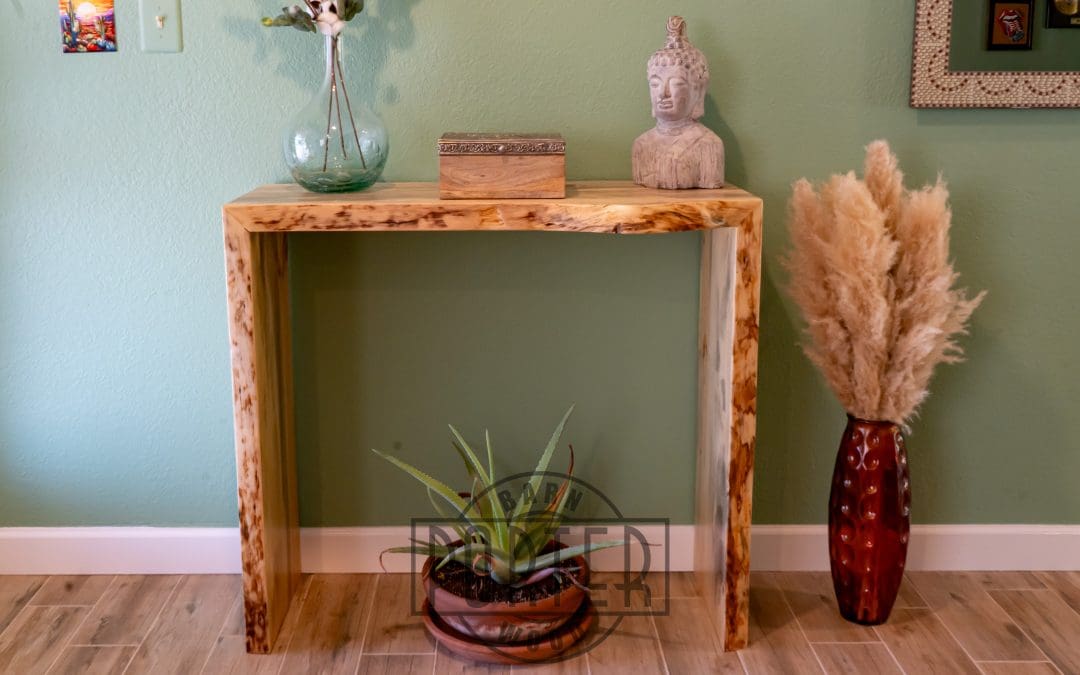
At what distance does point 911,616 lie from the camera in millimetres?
2371

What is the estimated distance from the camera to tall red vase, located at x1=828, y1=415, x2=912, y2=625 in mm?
2264

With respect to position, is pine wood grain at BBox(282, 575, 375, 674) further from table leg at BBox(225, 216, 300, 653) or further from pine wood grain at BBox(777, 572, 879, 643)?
pine wood grain at BBox(777, 572, 879, 643)

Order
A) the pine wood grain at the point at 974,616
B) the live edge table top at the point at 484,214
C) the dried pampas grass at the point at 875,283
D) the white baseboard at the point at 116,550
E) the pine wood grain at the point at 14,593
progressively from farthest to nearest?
the white baseboard at the point at 116,550
the pine wood grain at the point at 14,593
the pine wood grain at the point at 974,616
the dried pampas grass at the point at 875,283
the live edge table top at the point at 484,214

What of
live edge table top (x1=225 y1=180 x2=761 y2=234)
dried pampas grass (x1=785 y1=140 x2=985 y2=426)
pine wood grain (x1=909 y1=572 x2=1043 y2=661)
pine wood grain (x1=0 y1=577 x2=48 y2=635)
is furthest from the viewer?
pine wood grain (x1=0 y1=577 x2=48 y2=635)

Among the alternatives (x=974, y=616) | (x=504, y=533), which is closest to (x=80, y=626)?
(x=504, y=533)

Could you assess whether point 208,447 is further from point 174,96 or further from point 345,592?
point 174,96

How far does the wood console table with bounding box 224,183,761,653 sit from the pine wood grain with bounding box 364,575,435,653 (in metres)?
0.20

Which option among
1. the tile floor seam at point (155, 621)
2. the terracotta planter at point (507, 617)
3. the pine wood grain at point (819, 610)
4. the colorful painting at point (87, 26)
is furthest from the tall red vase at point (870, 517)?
the colorful painting at point (87, 26)

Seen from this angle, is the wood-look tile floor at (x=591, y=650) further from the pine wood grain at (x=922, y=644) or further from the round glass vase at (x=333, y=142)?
the round glass vase at (x=333, y=142)

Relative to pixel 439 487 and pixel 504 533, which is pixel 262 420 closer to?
pixel 439 487

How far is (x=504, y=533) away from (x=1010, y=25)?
4.79ft

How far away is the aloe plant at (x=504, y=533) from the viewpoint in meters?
Result: 2.24

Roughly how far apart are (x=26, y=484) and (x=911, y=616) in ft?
6.46

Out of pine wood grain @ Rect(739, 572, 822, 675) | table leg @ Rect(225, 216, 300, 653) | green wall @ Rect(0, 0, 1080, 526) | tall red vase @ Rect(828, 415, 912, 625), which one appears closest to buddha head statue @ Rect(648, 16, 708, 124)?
green wall @ Rect(0, 0, 1080, 526)
